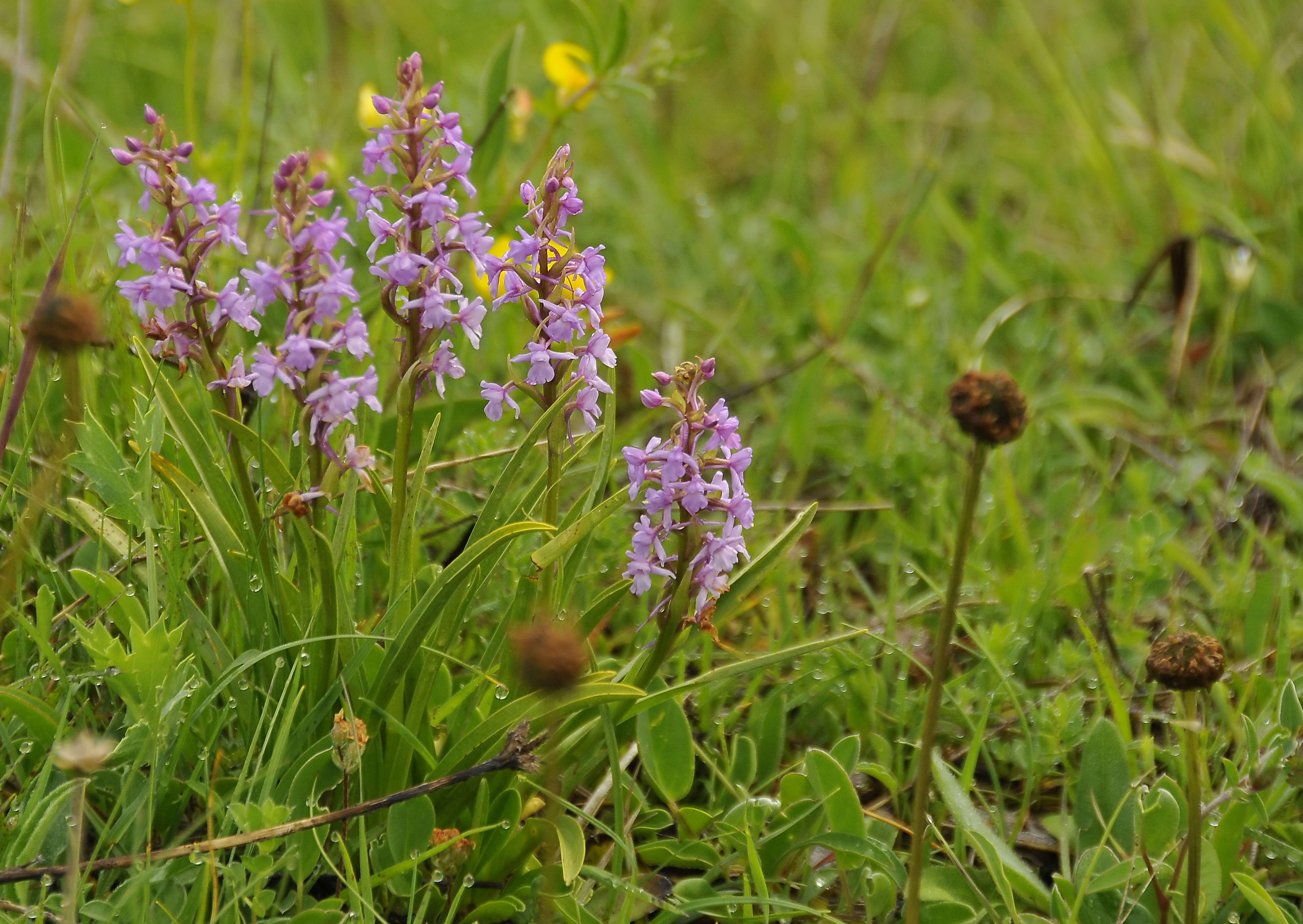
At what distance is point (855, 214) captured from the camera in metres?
4.12

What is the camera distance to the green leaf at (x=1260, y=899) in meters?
1.55

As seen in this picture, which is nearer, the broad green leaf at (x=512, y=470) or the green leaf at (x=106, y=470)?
the broad green leaf at (x=512, y=470)

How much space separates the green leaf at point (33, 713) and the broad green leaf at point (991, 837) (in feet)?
4.06

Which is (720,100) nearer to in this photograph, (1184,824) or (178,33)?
(178,33)

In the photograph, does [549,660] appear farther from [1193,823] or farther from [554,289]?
[1193,823]

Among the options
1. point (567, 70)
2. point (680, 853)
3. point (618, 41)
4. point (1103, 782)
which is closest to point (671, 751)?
point (680, 853)

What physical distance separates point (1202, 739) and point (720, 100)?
397 cm

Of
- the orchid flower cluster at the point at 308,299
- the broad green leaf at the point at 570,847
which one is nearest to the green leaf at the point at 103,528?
the orchid flower cluster at the point at 308,299

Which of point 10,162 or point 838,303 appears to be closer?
point 10,162

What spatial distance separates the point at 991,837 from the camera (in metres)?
1.70

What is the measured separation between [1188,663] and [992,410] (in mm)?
501

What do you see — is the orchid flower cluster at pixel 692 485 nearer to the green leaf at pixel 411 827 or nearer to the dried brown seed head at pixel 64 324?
the green leaf at pixel 411 827

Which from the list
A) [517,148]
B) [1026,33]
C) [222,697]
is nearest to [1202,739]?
[222,697]

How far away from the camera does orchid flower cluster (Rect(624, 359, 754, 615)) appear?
57.5 inches
